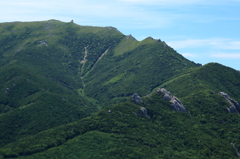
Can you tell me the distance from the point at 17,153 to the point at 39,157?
577 inches

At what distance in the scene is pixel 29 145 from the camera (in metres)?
188

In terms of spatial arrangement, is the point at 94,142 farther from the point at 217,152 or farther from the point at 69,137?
the point at 217,152

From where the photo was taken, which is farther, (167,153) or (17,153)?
(167,153)

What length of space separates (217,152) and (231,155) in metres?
8.97

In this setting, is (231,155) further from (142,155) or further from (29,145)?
(29,145)

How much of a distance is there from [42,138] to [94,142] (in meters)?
35.9

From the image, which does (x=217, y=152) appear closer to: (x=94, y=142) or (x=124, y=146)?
(x=124, y=146)

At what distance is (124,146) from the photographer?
188625mm

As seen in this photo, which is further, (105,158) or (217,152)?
(217,152)

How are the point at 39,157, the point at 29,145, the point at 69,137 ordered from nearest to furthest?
the point at 39,157
the point at 29,145
the point at 69,137

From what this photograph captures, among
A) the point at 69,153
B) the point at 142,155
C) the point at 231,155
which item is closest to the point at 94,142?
the point at 69,153

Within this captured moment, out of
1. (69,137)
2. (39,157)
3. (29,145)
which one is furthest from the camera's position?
(69,137)

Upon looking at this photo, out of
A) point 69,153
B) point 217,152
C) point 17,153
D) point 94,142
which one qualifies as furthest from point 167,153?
point 17,153

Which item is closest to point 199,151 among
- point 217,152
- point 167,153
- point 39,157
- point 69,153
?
point 217,152
